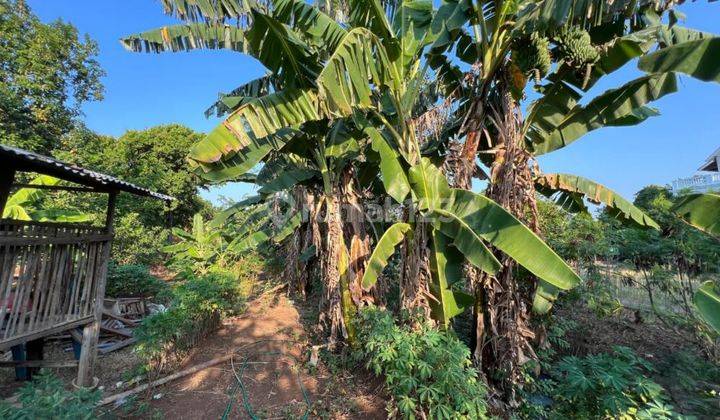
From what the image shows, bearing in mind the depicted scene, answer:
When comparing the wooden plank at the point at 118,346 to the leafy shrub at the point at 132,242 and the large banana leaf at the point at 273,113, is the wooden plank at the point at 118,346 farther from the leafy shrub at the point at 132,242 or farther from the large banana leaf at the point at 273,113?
the leafy shrub at the point at 132,242

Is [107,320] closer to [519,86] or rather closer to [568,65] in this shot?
[519,86]

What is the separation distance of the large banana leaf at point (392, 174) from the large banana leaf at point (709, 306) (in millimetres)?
2764

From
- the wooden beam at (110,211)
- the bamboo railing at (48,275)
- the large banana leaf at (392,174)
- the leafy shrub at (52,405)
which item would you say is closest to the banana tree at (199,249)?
the wooden beam at (110,211)

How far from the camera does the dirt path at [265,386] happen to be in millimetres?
4034

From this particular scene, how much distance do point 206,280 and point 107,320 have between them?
339 centimetres

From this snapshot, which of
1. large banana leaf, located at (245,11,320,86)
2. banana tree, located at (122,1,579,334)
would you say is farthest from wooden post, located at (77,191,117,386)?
large banana leaf, located at (245,11,320,86)

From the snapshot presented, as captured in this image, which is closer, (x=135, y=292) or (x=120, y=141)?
(x=135, y=292)

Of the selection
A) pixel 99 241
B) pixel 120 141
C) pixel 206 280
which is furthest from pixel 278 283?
pixel 120 141

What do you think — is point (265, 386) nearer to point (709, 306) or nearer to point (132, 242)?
point (709, 306)

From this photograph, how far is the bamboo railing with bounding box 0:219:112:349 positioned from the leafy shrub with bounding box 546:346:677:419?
595cm

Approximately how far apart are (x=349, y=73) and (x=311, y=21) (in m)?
1.11

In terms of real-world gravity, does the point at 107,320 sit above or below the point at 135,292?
below

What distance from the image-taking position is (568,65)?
12.6ft

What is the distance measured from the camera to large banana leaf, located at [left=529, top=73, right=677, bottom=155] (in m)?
3.64
